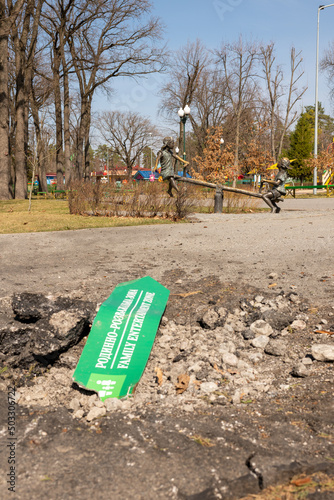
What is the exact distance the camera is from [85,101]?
26438mm

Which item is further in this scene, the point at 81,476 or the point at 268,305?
the point at 268,305

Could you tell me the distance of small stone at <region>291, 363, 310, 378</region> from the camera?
2.66 m

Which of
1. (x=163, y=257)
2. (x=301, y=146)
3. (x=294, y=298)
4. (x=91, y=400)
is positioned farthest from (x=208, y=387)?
(x=301, y=146)

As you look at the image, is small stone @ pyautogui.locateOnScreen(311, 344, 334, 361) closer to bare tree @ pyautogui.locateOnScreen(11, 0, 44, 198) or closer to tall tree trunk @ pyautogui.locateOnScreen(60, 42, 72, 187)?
bare tree @ pyautogui.locateOnScreen(11, 0, 44, 198)

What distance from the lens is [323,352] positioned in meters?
2.83

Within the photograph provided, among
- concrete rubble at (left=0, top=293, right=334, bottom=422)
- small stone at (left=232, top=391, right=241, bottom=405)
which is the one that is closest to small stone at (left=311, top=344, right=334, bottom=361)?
concrete rubble at (left=0, top=293, right=334, bottom=422)

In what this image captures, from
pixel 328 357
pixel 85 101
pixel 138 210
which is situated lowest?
pixel 328 357

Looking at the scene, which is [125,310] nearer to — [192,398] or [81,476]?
[192,398]

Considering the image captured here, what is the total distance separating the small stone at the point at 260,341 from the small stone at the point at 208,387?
621 mm

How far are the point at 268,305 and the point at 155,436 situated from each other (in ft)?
6.30

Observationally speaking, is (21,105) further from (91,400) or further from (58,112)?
(91,400)

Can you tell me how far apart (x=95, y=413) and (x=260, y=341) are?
4.48ft

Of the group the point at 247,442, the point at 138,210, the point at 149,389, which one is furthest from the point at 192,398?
the point at 138,210

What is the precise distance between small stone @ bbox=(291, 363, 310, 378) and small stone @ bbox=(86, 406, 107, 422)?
1.19 meters
